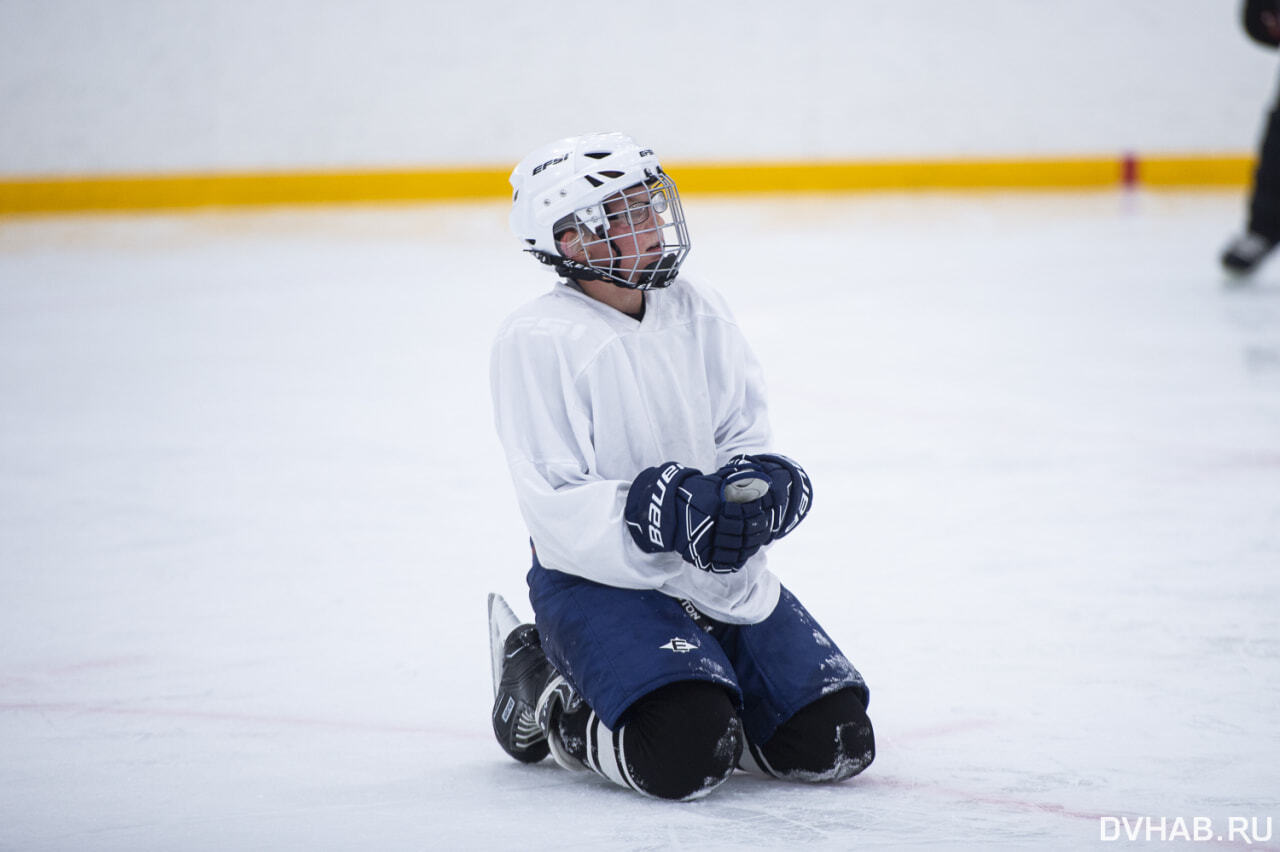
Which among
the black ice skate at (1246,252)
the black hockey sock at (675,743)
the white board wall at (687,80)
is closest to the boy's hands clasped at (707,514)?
the black hockey sock at (675,743)

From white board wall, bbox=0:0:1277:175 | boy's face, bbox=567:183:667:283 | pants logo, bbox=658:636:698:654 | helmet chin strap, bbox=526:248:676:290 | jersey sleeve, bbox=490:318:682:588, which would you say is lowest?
white board wall, bbox=0:0:1277:175

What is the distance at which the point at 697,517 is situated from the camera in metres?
1.56

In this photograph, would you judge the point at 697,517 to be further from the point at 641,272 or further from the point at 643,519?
the point at 641,272

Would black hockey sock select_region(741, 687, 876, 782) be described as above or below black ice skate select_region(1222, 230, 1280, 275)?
above

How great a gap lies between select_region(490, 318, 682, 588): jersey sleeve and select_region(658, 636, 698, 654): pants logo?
8 cm

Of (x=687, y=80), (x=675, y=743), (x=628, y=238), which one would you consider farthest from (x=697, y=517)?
(x=687, y=80)

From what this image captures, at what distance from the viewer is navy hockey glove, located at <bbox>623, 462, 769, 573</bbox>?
1.56 m

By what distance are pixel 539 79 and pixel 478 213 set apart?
1.05 m

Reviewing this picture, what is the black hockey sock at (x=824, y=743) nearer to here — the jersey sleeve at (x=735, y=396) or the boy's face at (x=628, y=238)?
the jersey sleeve at (x=735, y=396)

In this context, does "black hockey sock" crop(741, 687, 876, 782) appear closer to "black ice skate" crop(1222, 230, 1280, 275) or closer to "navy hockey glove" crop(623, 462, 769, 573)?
"navy hockey glove" crop(623, 462, 769, 573)

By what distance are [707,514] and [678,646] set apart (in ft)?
0.55

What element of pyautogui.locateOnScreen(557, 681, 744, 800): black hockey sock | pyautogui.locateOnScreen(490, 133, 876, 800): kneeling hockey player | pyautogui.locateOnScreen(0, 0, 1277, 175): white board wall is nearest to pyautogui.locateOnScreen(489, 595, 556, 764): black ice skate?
pyautogui.locateOnScreen(490, 133, 876, 800): kneeling hockey player

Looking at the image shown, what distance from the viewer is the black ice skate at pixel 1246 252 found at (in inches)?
217

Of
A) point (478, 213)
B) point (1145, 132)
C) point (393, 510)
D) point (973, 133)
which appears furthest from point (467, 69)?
point (393, 510)
